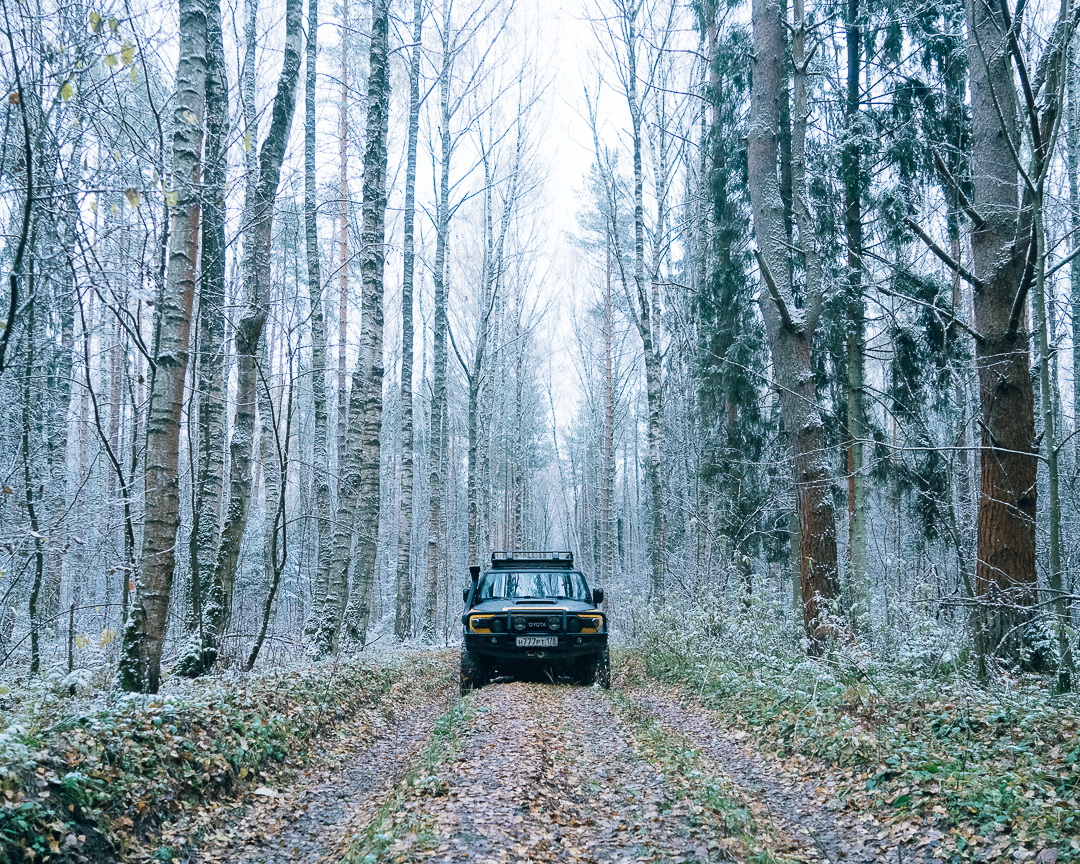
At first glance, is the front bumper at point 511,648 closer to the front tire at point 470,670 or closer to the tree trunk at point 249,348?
the front tire at point 470,670

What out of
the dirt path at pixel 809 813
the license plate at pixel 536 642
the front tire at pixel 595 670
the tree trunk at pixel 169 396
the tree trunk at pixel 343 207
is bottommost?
the front tire at pixel 595 670

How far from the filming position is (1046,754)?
4.87m

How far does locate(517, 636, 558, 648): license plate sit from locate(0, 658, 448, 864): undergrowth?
3354 mm

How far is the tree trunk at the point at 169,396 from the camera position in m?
5.99

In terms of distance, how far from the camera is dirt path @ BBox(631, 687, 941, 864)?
4.43m

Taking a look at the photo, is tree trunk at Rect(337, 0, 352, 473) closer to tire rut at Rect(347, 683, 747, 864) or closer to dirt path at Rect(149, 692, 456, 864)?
dirt path at Rect(149, 692, 456, 864)

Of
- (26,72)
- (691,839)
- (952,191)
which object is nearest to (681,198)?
(952,191)

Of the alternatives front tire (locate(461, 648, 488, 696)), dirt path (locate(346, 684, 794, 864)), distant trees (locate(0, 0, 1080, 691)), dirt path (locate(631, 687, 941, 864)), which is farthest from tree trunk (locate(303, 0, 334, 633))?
dirt path (locate(631, 687, 941, 864))

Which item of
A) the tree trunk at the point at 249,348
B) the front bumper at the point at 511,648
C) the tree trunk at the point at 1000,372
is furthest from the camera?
the front bumper at the point at 511,648

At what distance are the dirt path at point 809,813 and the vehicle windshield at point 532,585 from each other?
3642mm

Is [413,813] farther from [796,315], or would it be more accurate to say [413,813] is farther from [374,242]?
[374,242]

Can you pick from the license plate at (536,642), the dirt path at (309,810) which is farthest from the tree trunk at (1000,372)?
the dirt path at (309,810)

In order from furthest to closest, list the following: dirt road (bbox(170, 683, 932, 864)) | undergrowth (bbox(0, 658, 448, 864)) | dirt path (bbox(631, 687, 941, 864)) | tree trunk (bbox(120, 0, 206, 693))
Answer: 1. tree trunk (bbox(120, 0, 206, 693))
2. dirt path (bbox(631, 687, 941, 864))
3. dirt road (bbox(170, 683, 932, 864))
4. undergrowth (bbox(0, 658, 448, 864))

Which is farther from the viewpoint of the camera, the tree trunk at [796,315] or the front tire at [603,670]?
the front tire at [603,670]
